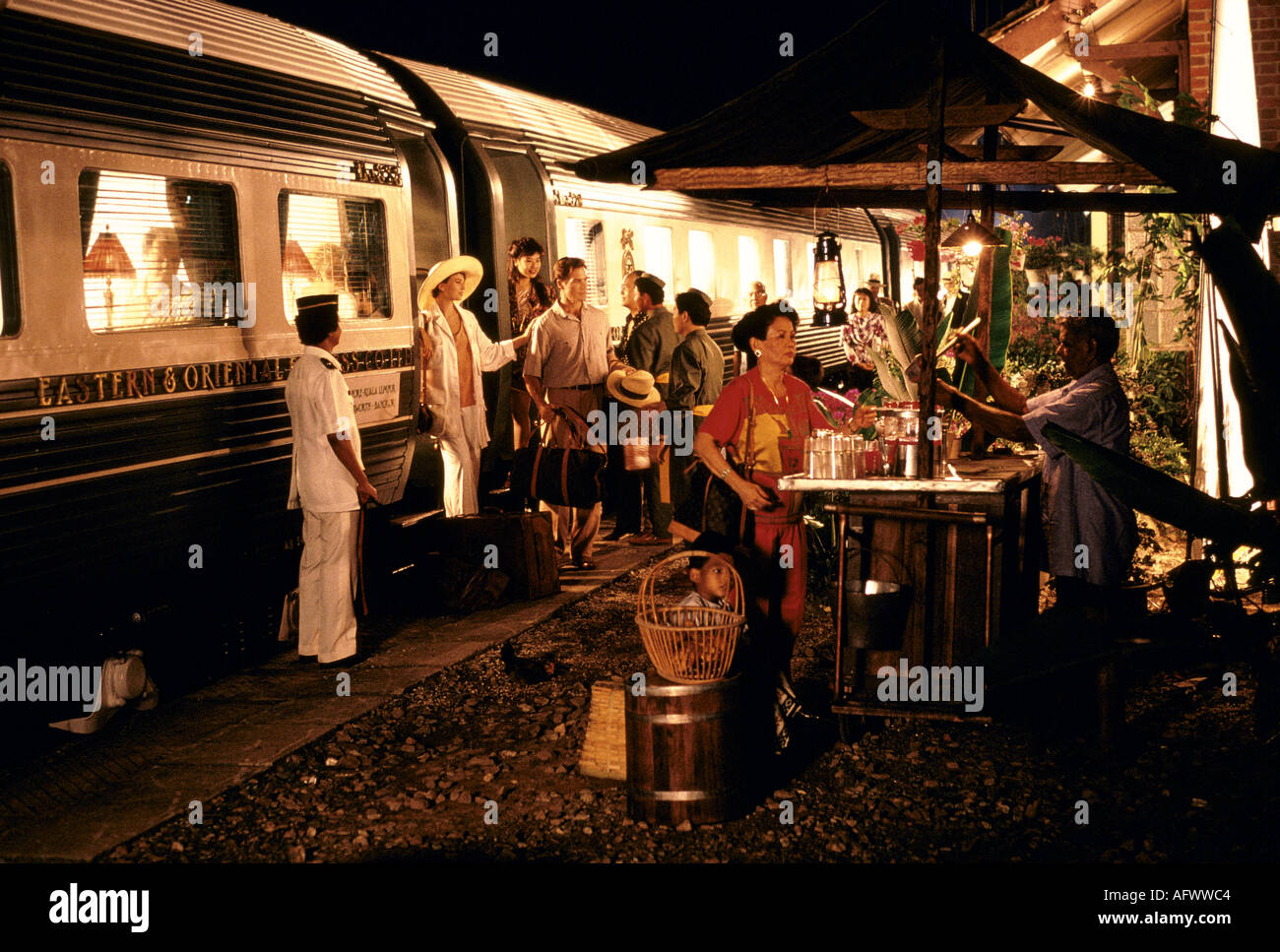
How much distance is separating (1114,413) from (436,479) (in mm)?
5305

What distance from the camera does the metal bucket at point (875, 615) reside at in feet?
17.8

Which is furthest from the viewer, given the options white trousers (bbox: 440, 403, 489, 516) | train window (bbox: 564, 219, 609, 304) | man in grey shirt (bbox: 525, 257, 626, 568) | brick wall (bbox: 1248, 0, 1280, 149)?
train window (bbox: 564, 219, 609, 304)

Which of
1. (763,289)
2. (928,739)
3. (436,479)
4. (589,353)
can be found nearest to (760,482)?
(928,739)

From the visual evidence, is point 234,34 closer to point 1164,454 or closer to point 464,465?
point 464,465

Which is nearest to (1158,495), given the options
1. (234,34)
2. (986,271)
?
(986,271)

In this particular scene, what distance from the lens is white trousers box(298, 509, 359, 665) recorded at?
22.4 ft

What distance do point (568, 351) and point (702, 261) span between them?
615 centimetres

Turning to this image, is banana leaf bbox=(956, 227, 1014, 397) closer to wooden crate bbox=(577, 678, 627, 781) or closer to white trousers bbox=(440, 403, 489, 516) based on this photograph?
white trousers bbox=(440, 403, 489, 516)

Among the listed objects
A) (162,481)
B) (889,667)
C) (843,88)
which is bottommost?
(889,667)

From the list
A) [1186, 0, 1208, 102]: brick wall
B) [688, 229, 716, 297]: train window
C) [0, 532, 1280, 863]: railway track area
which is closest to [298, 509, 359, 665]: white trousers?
[0, 532, 1280, 863]: railway track area

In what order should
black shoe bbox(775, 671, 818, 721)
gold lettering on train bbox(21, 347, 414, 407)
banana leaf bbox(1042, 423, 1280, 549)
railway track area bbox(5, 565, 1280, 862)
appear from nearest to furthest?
banana leaf bbox(1042, 423, 1280, 549) → railway track area bbox(5, 565, 1280, 862) → black shoe bbox(775, 671, 818, 721) → gold lettering on train bbox(21, 347, 414, 407)

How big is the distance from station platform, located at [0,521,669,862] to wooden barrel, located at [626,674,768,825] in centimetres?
173

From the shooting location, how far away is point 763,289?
16.3 metres

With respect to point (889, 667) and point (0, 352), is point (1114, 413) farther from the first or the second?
point (0, 352)
